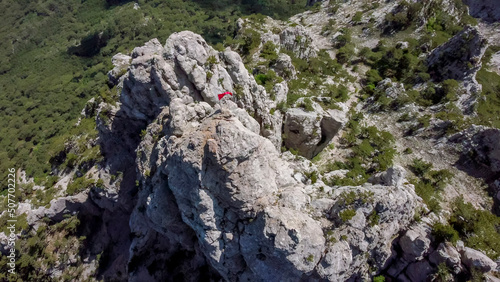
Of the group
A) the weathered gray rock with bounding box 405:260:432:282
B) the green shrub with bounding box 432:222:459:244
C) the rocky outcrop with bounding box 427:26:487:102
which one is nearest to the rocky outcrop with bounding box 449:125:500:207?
the rocky outcrop with bounding box 427:26:487:102

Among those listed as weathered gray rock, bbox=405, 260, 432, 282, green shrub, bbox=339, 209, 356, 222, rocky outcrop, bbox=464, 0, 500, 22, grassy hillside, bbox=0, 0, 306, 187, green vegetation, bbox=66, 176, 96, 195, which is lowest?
grassy hillside, bbox=0, 0, 306, 187

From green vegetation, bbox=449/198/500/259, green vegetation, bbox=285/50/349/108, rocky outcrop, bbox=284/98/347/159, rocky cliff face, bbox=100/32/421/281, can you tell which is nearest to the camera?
rocky cliff face, bbox=100/32/421/281

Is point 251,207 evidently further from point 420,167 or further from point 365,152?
point 420,167

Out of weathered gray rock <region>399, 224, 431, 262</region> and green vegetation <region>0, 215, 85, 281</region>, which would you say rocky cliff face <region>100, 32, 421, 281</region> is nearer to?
weathered gray rock <region>399, 224, 431, 262</region>

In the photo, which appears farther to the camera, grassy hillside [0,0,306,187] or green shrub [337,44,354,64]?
grassy hillside [0,0,306,187]

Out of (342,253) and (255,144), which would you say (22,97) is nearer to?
(255,144)

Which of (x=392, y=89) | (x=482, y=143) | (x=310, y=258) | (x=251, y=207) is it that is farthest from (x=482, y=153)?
(x=251, y=207)

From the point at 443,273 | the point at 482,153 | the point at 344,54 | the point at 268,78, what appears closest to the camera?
the point at 443,273
